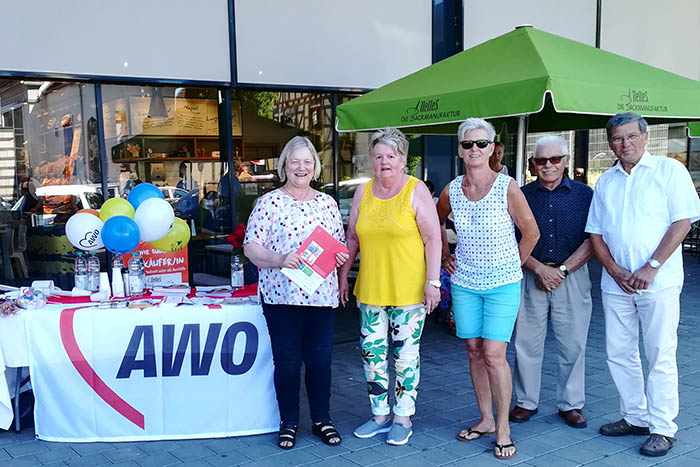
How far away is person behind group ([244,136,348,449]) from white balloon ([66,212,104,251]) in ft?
4.07

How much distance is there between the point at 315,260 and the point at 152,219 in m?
1.39

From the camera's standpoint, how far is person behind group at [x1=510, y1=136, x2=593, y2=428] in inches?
156

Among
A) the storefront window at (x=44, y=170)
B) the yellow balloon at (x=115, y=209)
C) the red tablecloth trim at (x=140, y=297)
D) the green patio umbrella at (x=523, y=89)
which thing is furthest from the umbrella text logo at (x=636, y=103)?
the storefront window at (x=44, y=170)

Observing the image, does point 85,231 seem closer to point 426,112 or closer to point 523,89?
point 426,112

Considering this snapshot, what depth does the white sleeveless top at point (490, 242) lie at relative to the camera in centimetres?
363

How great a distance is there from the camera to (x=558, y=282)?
13.0 ft

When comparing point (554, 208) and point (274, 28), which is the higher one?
point (274, 28)

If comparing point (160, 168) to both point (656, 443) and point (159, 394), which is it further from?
point (656, 443)

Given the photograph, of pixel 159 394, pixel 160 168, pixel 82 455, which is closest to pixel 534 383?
pixel 159 394

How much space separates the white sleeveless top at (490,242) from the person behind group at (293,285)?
0.72m

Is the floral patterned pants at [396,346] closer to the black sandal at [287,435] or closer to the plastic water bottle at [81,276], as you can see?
the black sandal at [287,435]

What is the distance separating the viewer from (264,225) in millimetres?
3738

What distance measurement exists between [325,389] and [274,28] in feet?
15.6

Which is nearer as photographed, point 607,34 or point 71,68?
point 71,68
